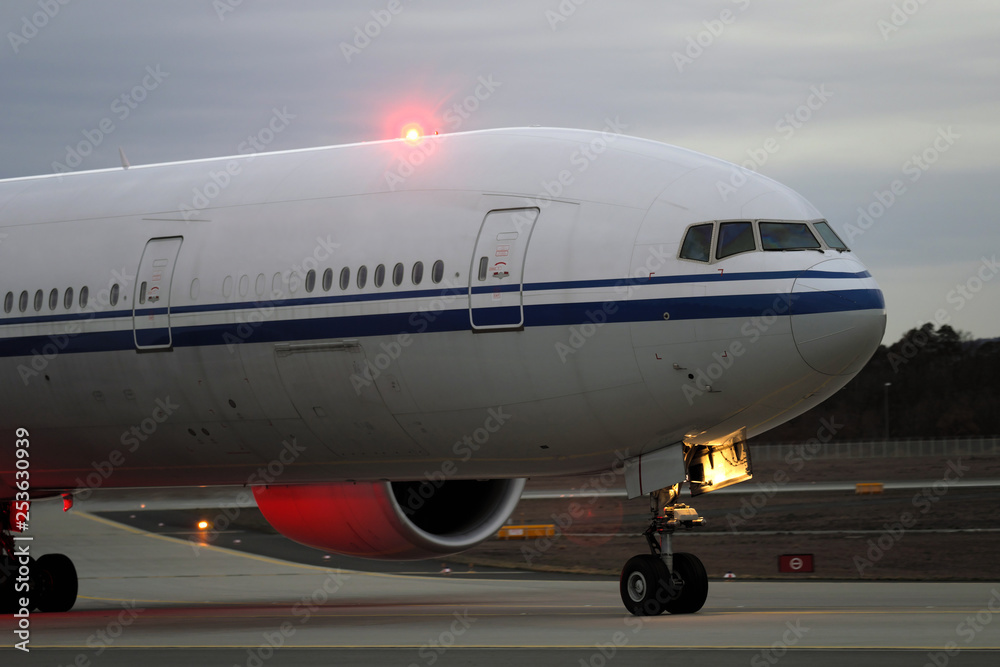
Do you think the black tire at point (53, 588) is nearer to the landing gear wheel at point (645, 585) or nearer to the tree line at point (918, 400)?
the landing gear wheel at point (645, 585)

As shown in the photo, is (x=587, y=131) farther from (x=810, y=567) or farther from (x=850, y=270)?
(x=810, y=567)

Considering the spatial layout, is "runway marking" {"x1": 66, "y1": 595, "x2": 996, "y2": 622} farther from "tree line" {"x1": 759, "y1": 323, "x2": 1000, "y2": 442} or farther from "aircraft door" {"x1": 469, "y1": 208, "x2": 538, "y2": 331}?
"tree line" {"x1": 759, "y1": 323, "x2": 1000, "y2": 442}

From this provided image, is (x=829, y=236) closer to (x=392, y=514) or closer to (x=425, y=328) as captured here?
(x=425, y=328)

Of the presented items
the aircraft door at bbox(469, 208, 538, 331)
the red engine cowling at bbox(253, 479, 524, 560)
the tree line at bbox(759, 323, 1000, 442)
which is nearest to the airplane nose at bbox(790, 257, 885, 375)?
the aircraft door at bbox(469, 208, 538, 331)

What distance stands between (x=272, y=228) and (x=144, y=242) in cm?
185

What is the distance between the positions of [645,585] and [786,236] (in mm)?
3674

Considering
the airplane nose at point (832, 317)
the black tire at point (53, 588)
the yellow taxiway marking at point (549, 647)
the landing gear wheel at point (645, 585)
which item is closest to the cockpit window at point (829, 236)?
the airplane nose at point (832, 317)

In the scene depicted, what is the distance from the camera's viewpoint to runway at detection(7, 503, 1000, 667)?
10555 millimetres

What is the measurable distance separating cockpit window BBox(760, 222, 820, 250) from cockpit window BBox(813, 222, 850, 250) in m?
0.21

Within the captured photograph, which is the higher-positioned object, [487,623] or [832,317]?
[832,317]

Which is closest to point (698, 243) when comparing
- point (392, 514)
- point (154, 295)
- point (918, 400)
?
point (392, 514)

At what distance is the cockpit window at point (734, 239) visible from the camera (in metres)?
13.2

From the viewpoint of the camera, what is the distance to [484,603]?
18.1 metres

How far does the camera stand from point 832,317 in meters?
12.8
